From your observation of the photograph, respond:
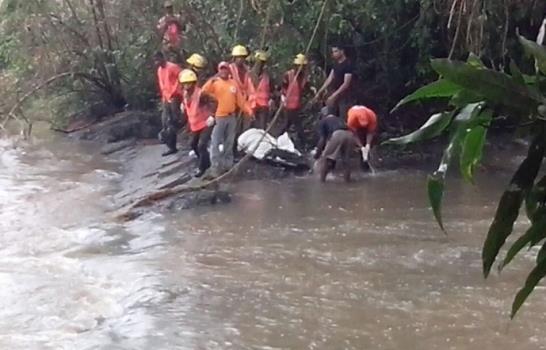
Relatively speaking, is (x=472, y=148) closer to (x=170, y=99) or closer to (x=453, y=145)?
(x=453, y=145)

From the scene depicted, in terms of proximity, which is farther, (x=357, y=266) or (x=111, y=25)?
(x=111, y=25)

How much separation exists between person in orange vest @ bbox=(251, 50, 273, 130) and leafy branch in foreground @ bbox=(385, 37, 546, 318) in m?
12.8

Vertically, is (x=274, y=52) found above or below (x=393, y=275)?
above

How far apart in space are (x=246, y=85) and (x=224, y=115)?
4.02 ft

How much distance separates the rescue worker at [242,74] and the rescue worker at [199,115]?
0.56m

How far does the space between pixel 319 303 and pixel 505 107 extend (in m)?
6.37

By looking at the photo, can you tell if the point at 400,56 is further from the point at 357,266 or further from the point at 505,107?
the point at 505,107

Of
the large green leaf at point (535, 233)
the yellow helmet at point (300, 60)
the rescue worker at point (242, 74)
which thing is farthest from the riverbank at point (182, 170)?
the large green leaf at point (535, 233)

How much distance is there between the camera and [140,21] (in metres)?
18.3

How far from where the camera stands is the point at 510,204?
1.75 m

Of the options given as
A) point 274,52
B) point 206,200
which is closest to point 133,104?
point 274,52

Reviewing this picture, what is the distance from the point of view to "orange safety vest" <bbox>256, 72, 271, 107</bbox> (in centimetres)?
1469

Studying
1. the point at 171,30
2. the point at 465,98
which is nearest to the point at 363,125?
the point at 171,30

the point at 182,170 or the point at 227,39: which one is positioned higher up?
the point at 227,39
